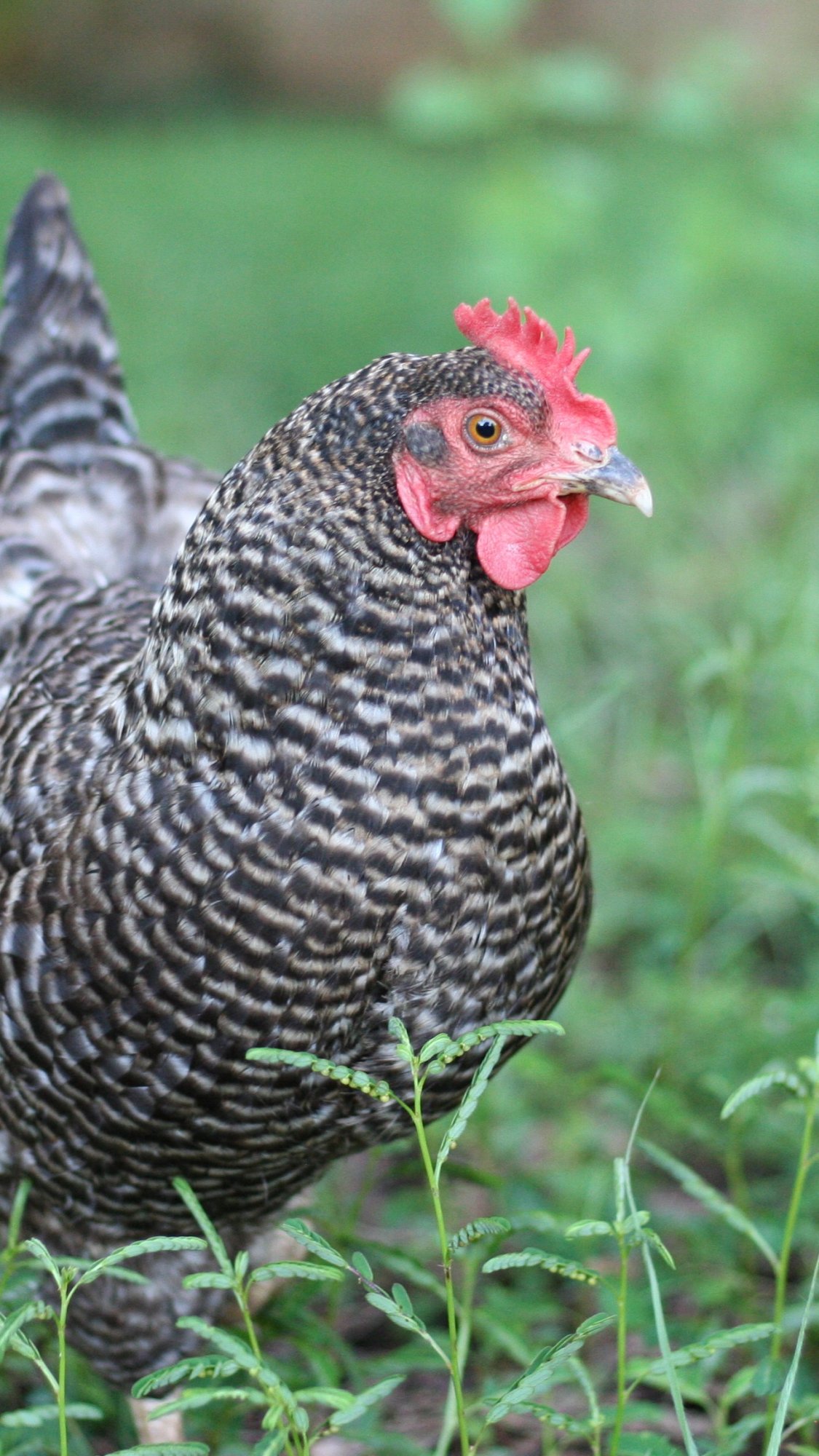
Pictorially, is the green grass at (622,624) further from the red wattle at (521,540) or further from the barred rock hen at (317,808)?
the red wattle at (521,540)

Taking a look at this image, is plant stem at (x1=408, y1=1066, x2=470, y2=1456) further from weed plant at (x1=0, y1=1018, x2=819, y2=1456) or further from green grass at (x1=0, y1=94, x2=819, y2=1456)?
green grass at (x1=0, y1=94, x2=819, y2=1456)

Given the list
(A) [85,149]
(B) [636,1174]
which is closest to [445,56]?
(A) [85,149]

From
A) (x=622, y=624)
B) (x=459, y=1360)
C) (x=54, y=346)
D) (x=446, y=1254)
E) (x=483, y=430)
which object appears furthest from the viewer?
(x=622, y=624)

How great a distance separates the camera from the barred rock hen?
1.93 meters

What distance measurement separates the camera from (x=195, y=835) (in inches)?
77.4

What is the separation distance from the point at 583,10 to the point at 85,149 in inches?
168

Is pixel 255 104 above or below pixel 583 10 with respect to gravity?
below

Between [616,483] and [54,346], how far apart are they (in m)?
1.77

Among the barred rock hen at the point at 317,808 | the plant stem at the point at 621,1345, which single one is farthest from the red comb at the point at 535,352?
the plant stem at the point at 621,1345

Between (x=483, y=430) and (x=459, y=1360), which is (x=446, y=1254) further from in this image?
(x=483, y=430)

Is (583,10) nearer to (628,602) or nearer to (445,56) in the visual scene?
(445,56)

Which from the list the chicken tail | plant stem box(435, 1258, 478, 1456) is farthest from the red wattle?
the chicken tail

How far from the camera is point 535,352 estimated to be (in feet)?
6.81

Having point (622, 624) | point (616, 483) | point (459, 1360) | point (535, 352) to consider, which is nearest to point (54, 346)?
point (535, 352)
